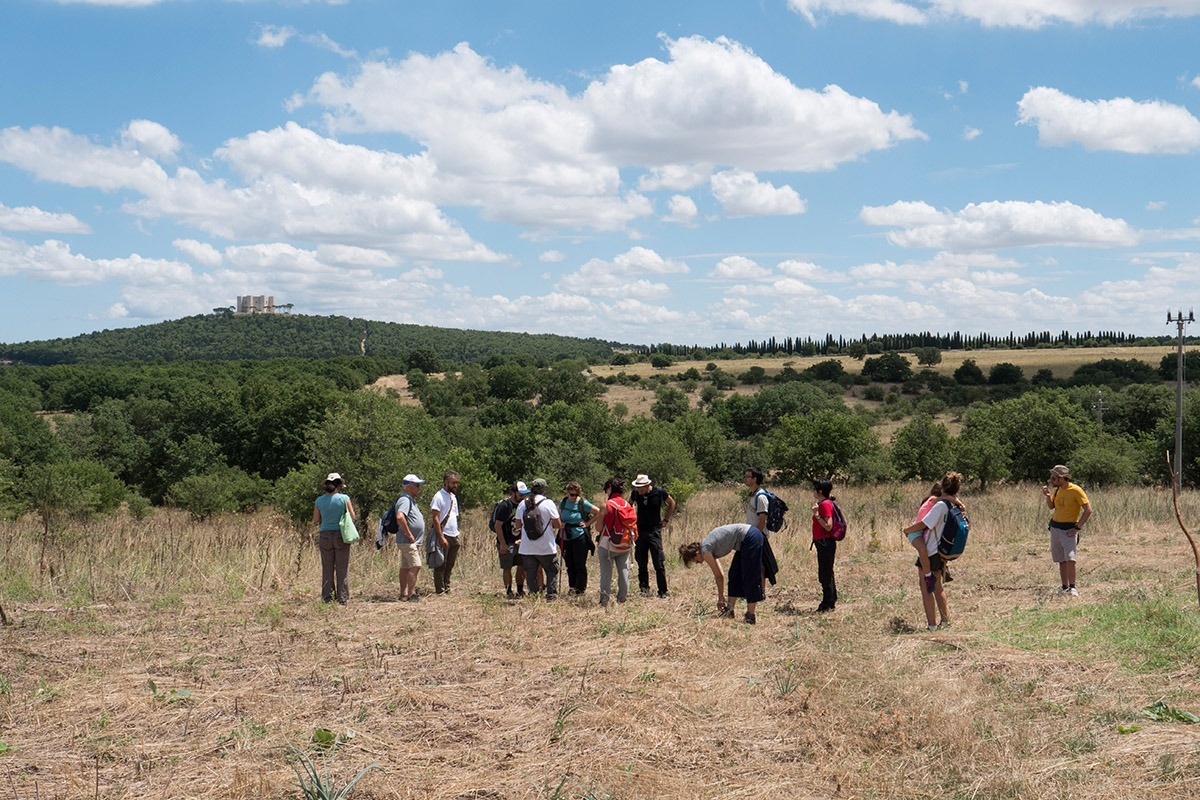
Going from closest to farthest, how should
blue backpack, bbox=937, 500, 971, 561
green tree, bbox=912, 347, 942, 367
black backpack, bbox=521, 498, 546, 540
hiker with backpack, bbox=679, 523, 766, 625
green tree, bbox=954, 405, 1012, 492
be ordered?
blue backpack, bbox=937, 500, 971, 561, hiker with backpack, bbox=679, 523, 766, 625, black backpack, bbox=521, 498, 546, 540, green tree, bbox=954, 405, 1012, 492, green tree, bbox=912, 347, 942, 367

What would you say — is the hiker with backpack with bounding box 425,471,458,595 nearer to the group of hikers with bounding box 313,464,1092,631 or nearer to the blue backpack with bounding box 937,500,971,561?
the group of hikers with bounding box 313,464,1092,631

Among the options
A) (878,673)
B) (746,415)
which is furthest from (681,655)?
(746,415)

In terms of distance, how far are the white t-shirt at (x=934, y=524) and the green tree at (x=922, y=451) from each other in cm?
3111

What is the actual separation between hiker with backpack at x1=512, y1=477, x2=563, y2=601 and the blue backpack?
4068mm

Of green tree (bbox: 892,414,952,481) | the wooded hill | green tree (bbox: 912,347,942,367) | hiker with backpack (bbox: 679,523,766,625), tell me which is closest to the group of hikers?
hiker with backpack (bbox: 679,523,766,625)

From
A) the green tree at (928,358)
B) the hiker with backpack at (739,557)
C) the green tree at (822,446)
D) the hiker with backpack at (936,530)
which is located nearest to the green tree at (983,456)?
the green tree at (822,446)

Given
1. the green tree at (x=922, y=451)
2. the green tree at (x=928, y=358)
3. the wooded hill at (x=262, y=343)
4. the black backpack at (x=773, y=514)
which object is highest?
the wooded hill at (x=262, y=343)

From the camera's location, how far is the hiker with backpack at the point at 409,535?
996cm

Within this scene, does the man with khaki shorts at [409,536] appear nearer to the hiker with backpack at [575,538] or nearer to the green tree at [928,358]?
the hiker with backpack at [575,538]

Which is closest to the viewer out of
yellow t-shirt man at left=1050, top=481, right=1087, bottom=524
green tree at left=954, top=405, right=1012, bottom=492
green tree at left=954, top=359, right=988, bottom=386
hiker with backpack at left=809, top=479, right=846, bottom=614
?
hiker with backpack at left=809, top=479, right=846, bottom=614

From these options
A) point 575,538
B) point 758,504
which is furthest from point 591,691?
point 575,538

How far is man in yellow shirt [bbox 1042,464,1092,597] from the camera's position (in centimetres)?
988

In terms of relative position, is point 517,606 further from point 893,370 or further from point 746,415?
point 893,370

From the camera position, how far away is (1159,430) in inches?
1531
